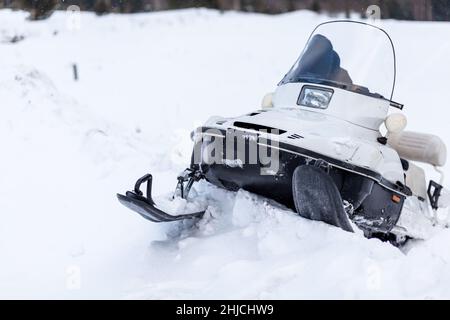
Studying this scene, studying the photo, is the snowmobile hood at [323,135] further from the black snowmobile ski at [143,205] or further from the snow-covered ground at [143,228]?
the black snowmobile ski at [143,205]

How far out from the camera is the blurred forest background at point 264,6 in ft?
55.8

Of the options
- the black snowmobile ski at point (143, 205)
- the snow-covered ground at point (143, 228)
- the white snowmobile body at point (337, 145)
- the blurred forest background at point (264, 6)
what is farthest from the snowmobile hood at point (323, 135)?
the blurred forest background at point (264, 6)

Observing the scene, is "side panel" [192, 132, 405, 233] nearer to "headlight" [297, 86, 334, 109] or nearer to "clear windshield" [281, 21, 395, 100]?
"headlight" [297, 86, 334, 109]

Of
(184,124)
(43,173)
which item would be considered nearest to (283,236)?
(43,173)

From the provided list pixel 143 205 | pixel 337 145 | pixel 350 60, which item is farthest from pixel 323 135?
pixel 143 205

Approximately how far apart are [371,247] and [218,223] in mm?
1151

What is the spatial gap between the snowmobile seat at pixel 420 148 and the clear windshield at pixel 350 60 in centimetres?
43

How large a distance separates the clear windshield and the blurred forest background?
13.0 meters

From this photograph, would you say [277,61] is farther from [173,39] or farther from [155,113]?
[155,113]

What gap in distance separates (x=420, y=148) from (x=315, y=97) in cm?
104

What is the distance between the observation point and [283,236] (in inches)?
150

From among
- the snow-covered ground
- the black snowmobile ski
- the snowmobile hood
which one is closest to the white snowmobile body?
the snowmobile hood

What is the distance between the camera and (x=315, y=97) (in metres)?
4.52

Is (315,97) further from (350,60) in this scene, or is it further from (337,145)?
(337,145)
